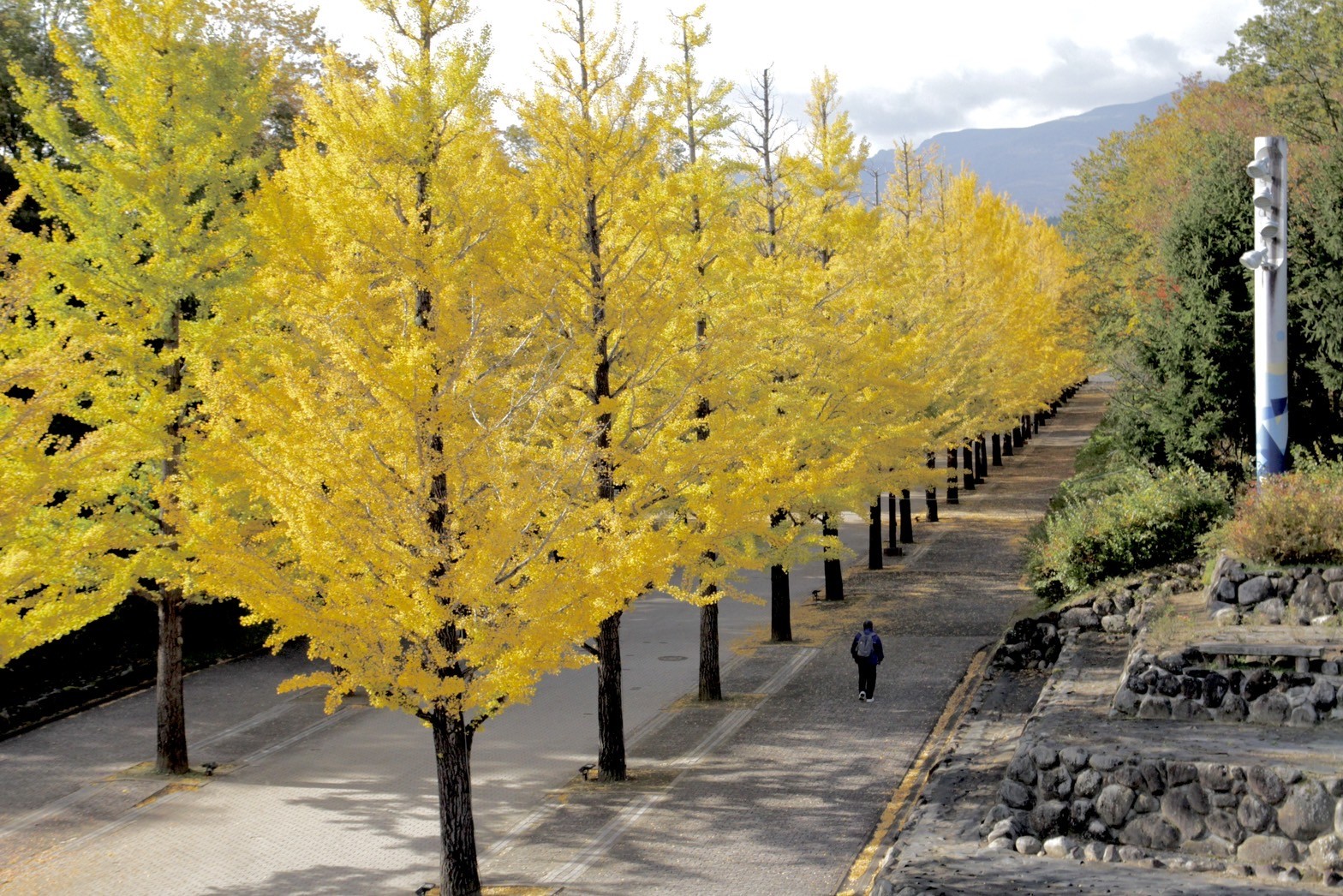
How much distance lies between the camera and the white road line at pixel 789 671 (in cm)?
1786

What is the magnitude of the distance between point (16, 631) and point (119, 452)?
2226 mm

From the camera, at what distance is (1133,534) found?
17.4m

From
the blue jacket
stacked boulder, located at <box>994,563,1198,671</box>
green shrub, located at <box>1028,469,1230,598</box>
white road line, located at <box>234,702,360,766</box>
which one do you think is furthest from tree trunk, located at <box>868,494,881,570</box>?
white road line, located at <box>234,702,360,766</box>

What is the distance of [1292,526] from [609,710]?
29.1 feet

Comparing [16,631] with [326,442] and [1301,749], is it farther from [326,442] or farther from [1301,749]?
[1301,749]

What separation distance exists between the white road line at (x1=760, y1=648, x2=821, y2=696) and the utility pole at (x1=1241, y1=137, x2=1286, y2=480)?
7715mm

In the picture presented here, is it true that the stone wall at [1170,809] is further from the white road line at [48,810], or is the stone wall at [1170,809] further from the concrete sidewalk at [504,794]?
the white road line at [48,810]

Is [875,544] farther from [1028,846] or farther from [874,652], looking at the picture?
[1028,846]

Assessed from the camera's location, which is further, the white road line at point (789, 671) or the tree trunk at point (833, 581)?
the tree trunk at point (833, 581)

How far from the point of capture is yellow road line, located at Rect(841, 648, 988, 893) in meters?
10.9

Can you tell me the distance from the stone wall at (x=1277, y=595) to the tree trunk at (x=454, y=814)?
30.7ft

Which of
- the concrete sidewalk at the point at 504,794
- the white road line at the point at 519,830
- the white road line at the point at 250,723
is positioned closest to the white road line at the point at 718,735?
the concrete sidewalk at the point at 504,794

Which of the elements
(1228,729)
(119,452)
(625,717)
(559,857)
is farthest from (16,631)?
(1228,729)

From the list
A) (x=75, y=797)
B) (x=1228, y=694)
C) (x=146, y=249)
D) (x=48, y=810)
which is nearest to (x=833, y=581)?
(x=1228, y=694)
